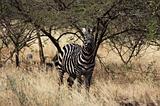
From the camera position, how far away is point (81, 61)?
10812 mm

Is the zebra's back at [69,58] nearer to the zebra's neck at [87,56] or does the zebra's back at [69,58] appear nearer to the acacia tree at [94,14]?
the zebra's neck at [87,56]

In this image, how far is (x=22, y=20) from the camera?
1233 cm

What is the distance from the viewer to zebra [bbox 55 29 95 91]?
34.2ft

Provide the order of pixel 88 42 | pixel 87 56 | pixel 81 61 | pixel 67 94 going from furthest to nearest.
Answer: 1. pixel 81 61
2. pixel 87 56
3. pixel 88 42
4. pixel 67 94

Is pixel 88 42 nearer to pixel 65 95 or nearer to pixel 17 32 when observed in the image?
pixel 65 95

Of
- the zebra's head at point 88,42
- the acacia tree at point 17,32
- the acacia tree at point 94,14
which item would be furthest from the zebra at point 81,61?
the acacia tree at point 17,32

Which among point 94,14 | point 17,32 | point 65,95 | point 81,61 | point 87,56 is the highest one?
point 17,32

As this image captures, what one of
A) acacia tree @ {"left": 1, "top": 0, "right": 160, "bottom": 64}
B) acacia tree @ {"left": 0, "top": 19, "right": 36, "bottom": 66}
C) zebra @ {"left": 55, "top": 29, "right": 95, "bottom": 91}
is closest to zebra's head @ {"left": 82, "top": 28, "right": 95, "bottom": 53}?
zebra @ {"left": 55, "top": 29, "right": 95, "bottom": 91}

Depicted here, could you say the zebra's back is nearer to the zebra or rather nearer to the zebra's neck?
the zebra

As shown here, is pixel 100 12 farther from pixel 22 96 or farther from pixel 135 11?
pixel 22 96

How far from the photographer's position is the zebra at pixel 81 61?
10430mm

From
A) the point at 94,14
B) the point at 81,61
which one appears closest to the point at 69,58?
the point at 81,61

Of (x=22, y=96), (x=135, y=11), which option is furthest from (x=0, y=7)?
(x=22, y=96)

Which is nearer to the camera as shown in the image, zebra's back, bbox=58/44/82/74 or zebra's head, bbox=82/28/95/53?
zebra's head, bbox=82/28/95/53
